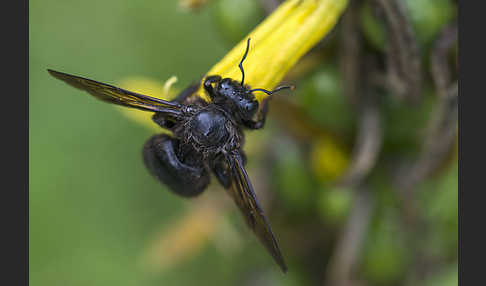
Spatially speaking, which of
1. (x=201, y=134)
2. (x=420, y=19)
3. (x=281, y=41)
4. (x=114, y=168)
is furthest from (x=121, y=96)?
(x=114, y=168)

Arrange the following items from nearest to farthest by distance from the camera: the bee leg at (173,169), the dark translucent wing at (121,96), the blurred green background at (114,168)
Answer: the dark translucent wing at (121,96) → the bee leg at (173,169) → the blurred green background at (114,168)

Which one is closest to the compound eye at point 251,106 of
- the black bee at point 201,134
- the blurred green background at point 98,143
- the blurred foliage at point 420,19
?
the black bee at point 201,134

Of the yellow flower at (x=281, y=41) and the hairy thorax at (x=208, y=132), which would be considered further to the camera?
the hairy thorax at (x=208, y=132)

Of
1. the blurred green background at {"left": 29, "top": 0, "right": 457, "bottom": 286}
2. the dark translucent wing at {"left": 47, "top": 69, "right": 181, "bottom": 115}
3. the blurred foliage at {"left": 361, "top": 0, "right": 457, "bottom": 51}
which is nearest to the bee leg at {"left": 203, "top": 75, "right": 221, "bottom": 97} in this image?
the dark translucent wing at {"left": 47, "top": 69, "right": 181, "bottom": 115}

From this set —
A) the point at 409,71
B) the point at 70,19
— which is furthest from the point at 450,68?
the point at 70,19

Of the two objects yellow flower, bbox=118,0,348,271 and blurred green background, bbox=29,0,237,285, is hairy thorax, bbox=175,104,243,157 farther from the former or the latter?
blurred green background, bbox=29,0,237,285

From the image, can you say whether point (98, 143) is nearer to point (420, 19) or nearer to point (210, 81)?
point (210, 81)

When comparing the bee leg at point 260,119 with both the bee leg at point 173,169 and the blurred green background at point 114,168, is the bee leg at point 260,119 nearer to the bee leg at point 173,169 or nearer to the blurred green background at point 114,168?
the bee leg at point 173,169

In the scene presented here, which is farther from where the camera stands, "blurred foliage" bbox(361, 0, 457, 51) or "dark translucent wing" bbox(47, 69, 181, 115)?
"dark translucent wing" bbox(47, 69, 181, 115)
